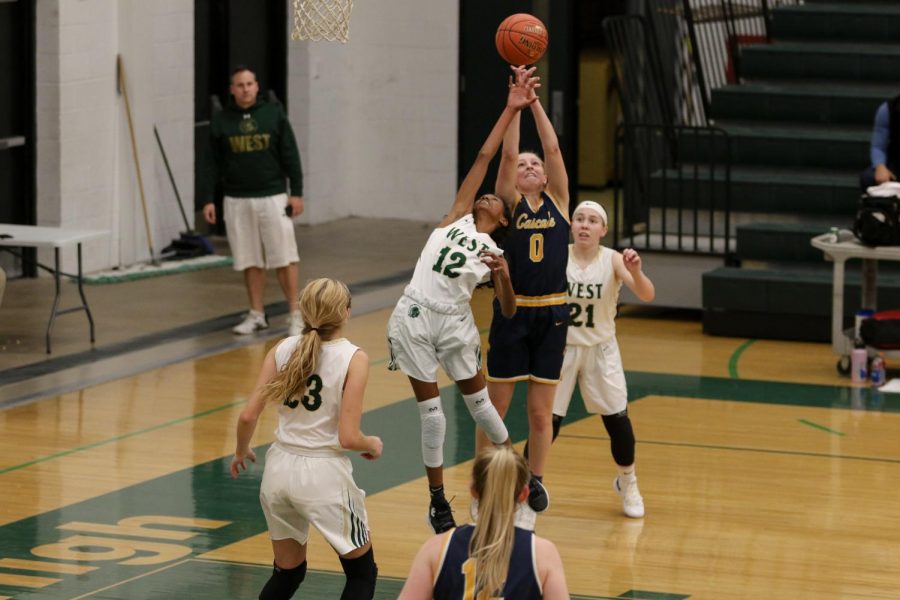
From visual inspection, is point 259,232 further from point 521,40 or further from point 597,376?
point 597,376

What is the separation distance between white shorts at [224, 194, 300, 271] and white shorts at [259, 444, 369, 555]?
6823 mm

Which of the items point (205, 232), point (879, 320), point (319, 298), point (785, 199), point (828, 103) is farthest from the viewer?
point (205, 232)

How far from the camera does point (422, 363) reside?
8.12 m

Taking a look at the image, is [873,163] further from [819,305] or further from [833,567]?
[833,567]

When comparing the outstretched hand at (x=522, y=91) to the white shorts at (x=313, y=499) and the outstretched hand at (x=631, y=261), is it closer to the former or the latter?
the outstretched hand at (x=631, y=261)

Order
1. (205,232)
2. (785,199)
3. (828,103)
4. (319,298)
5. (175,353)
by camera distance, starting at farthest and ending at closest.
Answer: (205,232), (828,103), (785,199), (175,353), (319,298)

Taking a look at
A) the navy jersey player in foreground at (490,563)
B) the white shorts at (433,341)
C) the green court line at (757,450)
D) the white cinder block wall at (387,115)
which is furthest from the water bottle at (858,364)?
the white cinder block wall at (387,115)

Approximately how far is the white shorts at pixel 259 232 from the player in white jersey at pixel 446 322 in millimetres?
5016

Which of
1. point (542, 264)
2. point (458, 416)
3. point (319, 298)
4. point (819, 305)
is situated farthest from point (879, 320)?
point (319, 298)

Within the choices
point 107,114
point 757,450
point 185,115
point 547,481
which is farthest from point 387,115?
point 547,481

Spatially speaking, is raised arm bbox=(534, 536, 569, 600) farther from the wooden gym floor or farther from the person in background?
the person in background

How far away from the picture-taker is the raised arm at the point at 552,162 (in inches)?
329

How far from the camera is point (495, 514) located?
→ 4871mm

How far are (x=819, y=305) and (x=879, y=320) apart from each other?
152 centimetres
